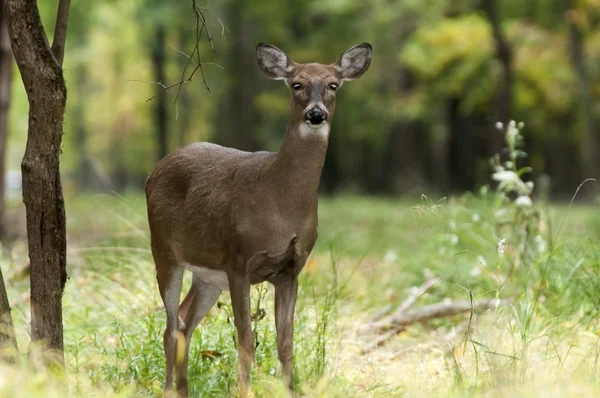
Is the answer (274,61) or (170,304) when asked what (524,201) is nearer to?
(274,61)

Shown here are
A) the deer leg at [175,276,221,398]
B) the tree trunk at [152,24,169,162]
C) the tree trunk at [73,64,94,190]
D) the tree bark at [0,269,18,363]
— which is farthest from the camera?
the tree trunk at [73,64,94,190]

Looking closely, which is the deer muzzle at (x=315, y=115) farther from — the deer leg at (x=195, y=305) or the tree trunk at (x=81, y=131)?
the tree trunk at (x=81, y=131)

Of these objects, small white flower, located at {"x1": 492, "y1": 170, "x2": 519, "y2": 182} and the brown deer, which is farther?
small white flower, located at {"x1": 492, "y1": 170, "x2": 519, "y2": 182}

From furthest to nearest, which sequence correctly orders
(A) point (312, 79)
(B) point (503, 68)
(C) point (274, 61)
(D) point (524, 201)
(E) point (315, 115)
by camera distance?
(B) point (503, 68) → (D) point (524, 201) → (C) point (274, 61) → (A) point (312, 79) → (E) point (315, 115)

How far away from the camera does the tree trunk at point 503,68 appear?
1660cm

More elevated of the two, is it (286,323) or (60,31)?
(60,31)

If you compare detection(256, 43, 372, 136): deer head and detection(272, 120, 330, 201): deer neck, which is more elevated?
detection(256, 43, 372, 136): deer head

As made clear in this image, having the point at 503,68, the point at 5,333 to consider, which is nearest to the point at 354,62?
the point at 5,333

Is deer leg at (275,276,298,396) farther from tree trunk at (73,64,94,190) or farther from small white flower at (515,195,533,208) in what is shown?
tree trunk at (73,64,94,190)

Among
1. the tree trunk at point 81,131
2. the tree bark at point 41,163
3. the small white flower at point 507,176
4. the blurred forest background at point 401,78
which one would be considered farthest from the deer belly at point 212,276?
the tree trunk at point 81,131

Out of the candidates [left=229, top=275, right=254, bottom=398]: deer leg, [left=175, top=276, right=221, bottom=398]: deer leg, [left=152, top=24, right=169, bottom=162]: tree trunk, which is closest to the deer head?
[left=229, top=275, right=254, bottom=398]: deer leg

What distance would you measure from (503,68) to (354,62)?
1348 cm

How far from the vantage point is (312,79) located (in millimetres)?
4125

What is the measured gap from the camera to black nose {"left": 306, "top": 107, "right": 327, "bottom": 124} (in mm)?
4008
